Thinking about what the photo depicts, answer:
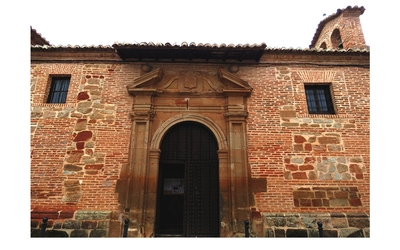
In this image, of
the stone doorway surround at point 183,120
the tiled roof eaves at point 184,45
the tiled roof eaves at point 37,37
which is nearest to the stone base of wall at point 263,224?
the stone doorway surround at point 183,120

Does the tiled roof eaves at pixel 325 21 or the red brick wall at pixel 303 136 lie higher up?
the tiled roof eaves at pixel 325 21

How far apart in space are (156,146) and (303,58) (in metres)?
4.83

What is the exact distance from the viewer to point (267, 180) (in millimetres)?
5820

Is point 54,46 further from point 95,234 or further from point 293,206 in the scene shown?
point 293,206

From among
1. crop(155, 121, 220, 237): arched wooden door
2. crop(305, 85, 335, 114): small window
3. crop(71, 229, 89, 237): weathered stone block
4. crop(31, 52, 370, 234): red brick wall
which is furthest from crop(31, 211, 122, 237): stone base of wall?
crop(305, 85, 335, 114): small window

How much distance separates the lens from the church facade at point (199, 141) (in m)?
5.56

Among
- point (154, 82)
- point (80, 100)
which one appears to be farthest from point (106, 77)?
point (154, 82)

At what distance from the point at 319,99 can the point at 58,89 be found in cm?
734

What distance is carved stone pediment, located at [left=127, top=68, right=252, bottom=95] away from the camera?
6.45 m

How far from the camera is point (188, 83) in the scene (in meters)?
6.62

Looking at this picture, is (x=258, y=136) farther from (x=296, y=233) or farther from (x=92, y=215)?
(x=92, y=215)

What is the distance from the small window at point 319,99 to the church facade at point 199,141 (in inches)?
1.2

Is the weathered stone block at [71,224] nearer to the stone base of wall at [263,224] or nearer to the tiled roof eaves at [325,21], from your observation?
the stone base of wall at [263,224]

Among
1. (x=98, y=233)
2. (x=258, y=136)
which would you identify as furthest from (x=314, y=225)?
(x=98, y=233)
